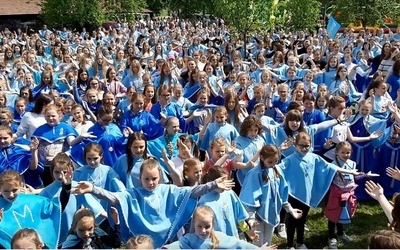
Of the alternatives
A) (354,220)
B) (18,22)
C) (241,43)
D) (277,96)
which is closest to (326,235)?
(354,220)

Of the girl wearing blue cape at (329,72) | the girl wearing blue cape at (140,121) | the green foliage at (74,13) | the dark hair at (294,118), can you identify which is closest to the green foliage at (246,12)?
the girl wearing blue cape at (329,72)

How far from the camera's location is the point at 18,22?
130 feet

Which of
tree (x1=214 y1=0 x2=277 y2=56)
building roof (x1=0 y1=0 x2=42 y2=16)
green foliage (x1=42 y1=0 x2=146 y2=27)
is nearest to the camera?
tree (x1=214 y1=0 x2=277 y2=56)

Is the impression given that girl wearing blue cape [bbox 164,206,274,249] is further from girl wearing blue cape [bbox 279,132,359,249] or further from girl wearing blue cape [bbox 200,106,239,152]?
girl wearing blue cape [bbox 200,106,239,152]

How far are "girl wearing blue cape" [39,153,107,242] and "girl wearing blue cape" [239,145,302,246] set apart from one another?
1.49m

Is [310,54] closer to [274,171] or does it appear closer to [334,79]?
[334,79]

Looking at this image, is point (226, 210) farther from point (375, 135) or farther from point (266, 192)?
point (375, 135)

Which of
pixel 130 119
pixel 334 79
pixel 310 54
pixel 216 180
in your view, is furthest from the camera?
pixel 310 54

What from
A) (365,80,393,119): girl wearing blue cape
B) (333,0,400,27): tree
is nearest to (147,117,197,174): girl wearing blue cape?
(365,80,393,119): girl wearing blue cape

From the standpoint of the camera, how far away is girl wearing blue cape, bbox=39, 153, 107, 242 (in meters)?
4.90

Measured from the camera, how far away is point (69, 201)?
4973 millimetres

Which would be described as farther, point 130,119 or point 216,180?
point 130,119

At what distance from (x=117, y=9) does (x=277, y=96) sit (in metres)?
28.0

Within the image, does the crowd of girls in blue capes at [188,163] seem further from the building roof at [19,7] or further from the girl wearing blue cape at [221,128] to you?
the building roof at [19,7]
